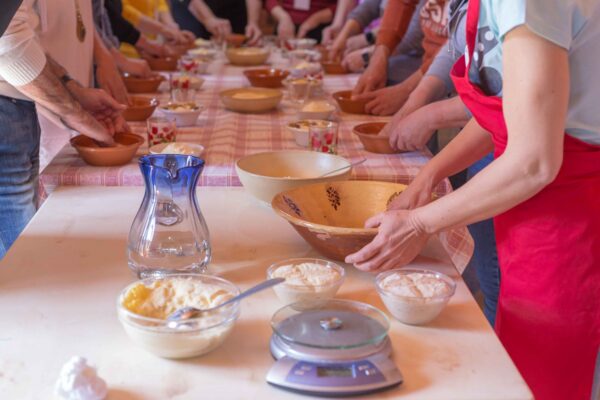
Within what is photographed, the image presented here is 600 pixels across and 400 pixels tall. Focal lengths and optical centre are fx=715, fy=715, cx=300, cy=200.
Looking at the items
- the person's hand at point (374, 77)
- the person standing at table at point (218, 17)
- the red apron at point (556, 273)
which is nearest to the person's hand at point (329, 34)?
the person standing at table at point (218, 17)

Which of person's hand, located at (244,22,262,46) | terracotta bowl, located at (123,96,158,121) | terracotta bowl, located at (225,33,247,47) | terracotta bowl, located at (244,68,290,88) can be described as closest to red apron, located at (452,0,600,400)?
terracotta bowl, located at (123,96,158,121)

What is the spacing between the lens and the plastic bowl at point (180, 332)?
3.11ft


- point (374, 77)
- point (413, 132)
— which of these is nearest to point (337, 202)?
point (413, 132)

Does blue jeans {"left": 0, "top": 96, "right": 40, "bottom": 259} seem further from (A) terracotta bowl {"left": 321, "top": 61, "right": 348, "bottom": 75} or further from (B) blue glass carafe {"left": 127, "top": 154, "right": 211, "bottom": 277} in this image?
(A) terracotta bowl {"left": 321, "top": 61, "right": 348, "bottom": 75}

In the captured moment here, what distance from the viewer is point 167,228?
125cm

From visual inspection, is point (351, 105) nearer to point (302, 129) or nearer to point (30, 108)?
point (302, 129)

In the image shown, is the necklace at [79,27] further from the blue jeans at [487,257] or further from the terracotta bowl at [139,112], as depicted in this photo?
the blue jeans at [487,257]

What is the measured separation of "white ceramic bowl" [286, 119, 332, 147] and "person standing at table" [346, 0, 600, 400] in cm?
73

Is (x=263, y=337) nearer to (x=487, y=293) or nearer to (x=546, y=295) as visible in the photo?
(x=546, y=295)

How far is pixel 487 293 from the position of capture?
209 centimetres

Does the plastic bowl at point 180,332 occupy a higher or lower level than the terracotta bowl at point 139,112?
higher

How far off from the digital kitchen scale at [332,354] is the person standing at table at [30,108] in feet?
3.29

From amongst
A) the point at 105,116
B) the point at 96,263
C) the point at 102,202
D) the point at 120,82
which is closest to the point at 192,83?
the point at 120,82

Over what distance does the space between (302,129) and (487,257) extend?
65cm
